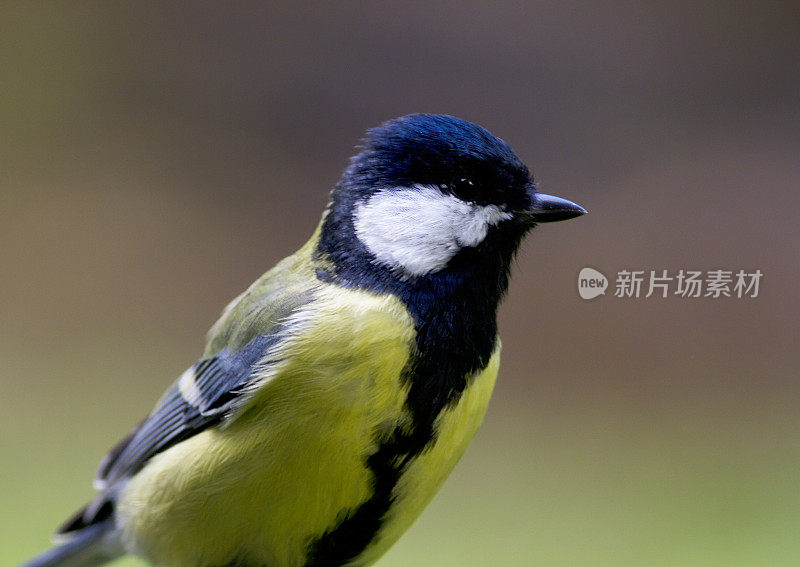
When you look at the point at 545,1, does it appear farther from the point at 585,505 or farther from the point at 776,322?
the point at 585,505

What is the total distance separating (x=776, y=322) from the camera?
1717 millimetres

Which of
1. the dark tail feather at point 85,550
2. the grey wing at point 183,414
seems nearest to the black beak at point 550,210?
the grey wing at point 183,414

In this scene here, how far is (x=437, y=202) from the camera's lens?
2.39ft

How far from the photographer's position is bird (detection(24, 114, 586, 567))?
70 cm

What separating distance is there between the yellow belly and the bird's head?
0.17 feet

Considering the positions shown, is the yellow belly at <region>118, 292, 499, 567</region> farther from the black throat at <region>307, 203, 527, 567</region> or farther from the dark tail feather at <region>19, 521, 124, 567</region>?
the dark tail feather at <region>19, 521, 124, 567</region>

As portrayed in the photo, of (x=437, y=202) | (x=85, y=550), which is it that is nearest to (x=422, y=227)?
(x=437, y=202)

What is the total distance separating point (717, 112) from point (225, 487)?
1.48 meters

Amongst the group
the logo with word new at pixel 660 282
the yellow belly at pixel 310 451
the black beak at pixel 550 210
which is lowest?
the yellow belly at pixel 310 451

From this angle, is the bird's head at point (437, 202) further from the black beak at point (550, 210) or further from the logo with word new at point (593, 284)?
the logo with word new at point (593, 284)

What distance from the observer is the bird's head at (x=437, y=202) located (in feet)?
2.38

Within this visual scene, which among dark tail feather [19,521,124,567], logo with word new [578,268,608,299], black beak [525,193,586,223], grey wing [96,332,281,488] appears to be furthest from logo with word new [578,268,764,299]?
dark tail feather [19,521,124,567]

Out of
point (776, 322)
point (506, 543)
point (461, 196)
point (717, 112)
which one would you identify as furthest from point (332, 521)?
point (717, 112)

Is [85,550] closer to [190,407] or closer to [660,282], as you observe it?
[190,407]
